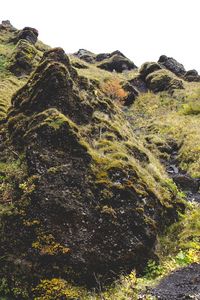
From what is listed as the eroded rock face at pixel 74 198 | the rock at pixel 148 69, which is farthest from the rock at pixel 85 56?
the eroded rock face at pixel 74 198

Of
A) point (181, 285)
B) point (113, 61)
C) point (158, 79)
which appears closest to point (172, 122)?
point (158, 79)

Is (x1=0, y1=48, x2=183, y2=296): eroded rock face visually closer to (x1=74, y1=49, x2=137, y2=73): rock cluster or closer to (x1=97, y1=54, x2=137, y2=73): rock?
(x1=97, y1=54, x2=137, y2=73): rock

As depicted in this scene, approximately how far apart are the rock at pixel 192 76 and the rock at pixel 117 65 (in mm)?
11499

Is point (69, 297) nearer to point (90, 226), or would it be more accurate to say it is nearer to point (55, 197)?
point (90, 226)

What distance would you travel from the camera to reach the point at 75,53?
93.8 metres

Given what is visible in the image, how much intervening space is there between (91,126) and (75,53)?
76774 millimetres

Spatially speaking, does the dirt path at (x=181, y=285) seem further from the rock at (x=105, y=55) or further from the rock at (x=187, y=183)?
the rock at (x=105, y=55)

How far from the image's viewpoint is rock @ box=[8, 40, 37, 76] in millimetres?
47013

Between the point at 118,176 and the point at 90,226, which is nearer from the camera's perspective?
the point at 90,226

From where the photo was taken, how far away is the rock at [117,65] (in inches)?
2990

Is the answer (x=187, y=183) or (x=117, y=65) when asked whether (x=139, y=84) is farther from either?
(x=187, y=183)

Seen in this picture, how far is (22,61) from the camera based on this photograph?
48500 mm

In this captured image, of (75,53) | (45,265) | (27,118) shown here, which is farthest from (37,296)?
(75,53)

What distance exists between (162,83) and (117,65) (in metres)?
21.7
